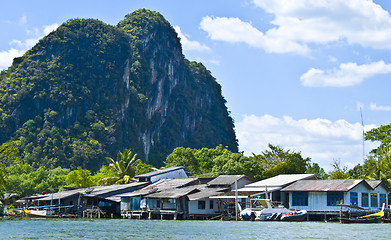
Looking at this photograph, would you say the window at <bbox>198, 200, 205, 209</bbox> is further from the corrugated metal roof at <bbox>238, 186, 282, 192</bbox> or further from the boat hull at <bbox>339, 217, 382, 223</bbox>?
the boat hull at <bbox>339, 217, 382, 223</bbox>

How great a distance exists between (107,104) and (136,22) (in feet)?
146

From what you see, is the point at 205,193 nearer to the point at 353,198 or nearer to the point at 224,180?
the point at 224,180

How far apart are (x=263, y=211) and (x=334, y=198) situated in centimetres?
701

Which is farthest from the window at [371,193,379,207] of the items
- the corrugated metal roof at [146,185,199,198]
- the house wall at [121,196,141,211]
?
the house wall at [121,196,141,211]

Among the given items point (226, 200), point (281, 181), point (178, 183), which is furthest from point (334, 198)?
point (178, 183)

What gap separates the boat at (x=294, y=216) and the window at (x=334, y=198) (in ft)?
10.6

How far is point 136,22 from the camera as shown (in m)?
185

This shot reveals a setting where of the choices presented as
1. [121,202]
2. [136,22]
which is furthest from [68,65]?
[121,202]

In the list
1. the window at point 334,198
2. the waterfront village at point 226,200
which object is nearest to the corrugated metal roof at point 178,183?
the waterfront village at point 226,200

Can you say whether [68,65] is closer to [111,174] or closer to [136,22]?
[136,22]

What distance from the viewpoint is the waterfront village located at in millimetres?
49000

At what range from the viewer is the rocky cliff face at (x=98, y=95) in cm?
13188

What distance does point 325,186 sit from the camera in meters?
50.5

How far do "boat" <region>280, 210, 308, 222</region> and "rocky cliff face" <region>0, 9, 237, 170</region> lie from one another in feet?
271
